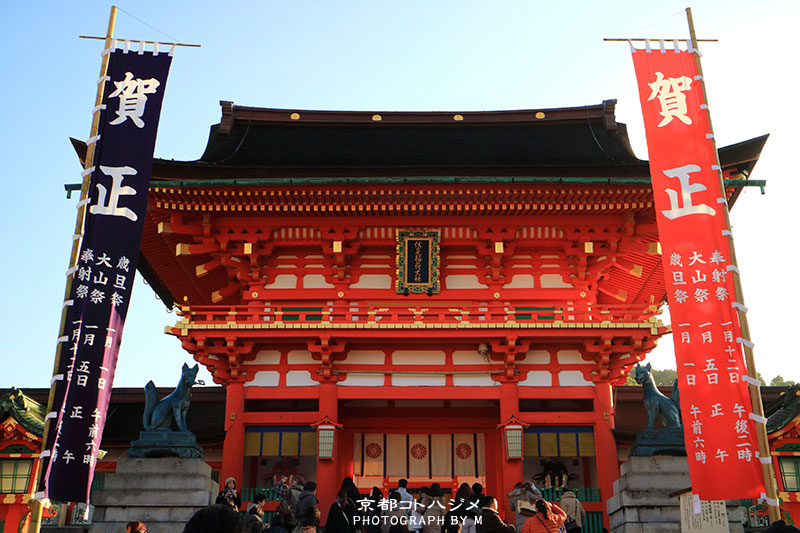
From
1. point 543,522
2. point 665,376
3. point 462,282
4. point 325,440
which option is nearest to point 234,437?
point 325,440

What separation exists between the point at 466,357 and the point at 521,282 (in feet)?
7.66

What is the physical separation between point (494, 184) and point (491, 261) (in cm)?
217

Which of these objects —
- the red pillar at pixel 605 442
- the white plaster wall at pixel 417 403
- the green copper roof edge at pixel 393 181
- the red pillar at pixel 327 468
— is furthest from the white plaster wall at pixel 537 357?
the red pillar at pixel 327 468

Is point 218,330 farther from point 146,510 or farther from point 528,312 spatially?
point 528,312

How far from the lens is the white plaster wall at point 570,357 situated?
17672 millimetres

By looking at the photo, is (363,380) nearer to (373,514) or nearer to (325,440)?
(325,440)

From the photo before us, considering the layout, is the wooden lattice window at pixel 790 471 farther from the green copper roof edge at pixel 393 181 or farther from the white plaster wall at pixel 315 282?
the white plaster wall at pixel 315 282

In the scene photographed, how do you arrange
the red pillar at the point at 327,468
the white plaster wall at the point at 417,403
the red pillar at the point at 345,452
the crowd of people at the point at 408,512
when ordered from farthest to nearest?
the white plaster wall at the point at 417,403, the red pillar at the point at 345,452, the red pillar at the point at 327,468, the crowd of people at the point at 408,512

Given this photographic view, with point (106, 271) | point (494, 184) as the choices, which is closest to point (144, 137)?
point (106, 271)

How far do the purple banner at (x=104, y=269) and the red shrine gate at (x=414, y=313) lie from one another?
156 inches

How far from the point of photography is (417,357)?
58.0 ft

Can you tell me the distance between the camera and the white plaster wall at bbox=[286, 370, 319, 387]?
17.4 meters

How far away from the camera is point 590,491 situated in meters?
16.5

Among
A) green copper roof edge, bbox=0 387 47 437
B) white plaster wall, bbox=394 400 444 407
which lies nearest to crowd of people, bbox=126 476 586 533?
white plaster wall, bbox=394 400 444 407
